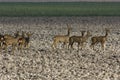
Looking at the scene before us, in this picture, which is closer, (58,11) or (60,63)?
(60,63)

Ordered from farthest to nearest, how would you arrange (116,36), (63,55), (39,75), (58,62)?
(116,36), (63,55), (58,62), (39,75)

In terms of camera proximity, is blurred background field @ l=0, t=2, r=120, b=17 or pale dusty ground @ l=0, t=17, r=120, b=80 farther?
blurred background field @ l=0, t=2, r=120, b=17

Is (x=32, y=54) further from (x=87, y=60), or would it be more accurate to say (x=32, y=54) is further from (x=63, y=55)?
(x=87, y=60)

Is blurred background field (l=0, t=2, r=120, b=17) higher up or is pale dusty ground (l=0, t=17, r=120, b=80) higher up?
pale dusty ground (l=0, t=17, r=120, b=80)

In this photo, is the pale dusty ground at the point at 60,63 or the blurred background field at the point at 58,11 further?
the blurred background field at the point at 58,11

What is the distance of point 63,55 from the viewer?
2231 centimetres

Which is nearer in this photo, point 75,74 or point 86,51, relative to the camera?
point 75,74

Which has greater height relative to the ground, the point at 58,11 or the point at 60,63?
the point at 60,63

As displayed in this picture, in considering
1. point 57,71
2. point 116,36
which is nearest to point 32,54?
point 57,71

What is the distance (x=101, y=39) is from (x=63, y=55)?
2392 millimetres

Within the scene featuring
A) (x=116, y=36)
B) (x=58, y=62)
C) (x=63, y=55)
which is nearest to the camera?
(x=58, y=62)

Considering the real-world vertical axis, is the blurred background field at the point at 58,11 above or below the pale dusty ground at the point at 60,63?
below

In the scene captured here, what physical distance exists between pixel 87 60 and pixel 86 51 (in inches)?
91.9

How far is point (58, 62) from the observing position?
20516 mm
